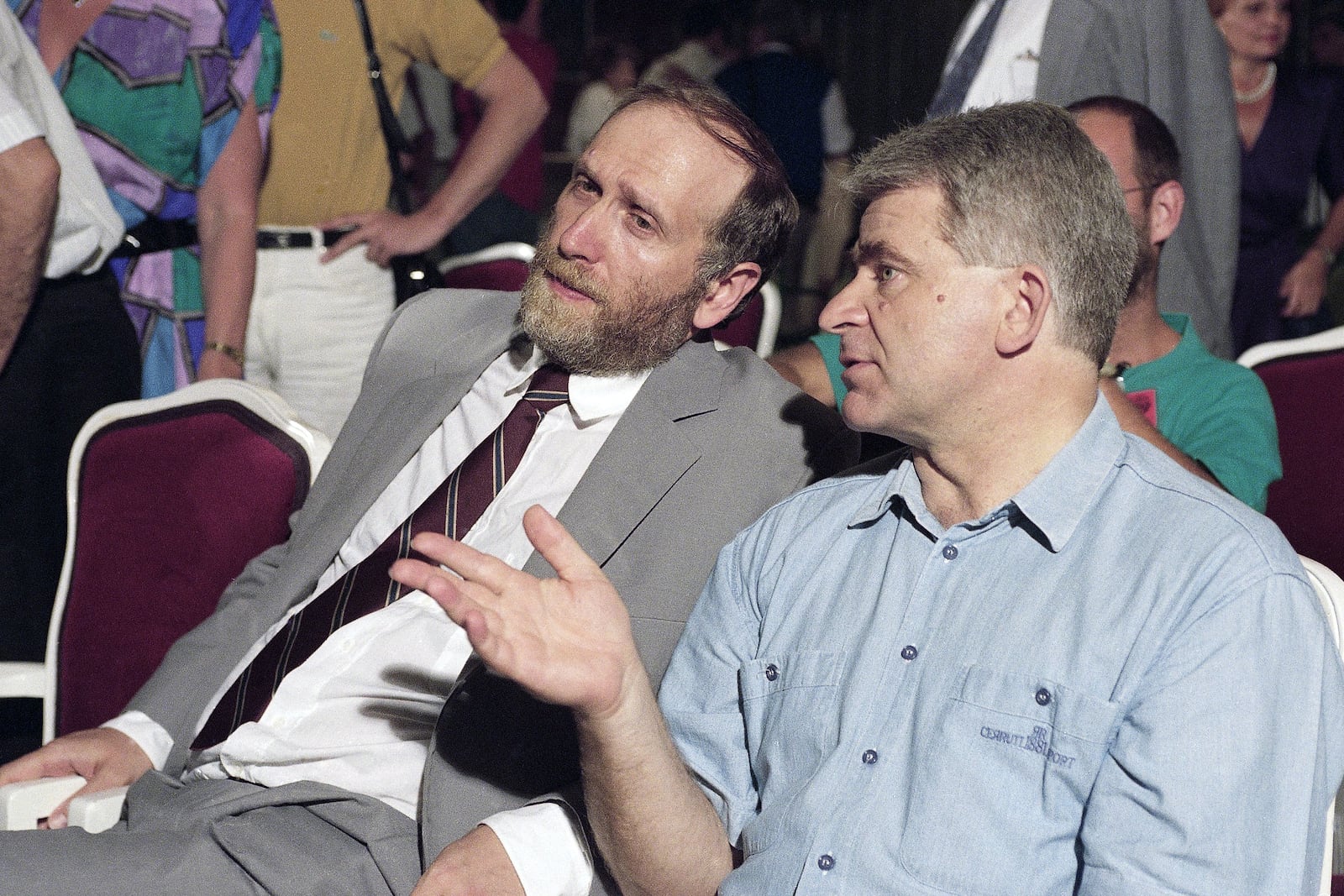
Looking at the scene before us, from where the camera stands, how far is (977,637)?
1366 mm

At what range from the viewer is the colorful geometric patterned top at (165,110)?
9.31 ft

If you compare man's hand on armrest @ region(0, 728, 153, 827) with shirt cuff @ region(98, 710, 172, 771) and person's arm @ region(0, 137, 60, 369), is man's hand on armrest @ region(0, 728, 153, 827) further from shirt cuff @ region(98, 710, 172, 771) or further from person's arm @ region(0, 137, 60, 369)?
person's arm @ region(0, 137, 60, 369)

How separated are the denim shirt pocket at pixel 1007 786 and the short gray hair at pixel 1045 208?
0.39 meters

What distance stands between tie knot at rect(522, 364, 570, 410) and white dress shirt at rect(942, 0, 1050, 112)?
1.22 m

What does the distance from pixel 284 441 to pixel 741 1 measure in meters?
5.74

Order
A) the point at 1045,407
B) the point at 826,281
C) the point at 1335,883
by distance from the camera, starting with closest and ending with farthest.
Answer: the point at 1045,407 → the point at 1335,883 → the point at 826,281

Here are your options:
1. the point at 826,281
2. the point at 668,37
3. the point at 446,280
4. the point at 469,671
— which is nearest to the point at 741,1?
the point at 668,37

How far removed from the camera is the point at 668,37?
25.4 ft

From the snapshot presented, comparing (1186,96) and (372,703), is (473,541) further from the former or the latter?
(1186,96)

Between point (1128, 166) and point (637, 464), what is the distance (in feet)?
3.36

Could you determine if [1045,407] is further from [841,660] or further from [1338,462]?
[1338,462]

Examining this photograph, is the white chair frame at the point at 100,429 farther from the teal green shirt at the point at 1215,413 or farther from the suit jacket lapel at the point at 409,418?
the teal green shirt at the point at 1215,413

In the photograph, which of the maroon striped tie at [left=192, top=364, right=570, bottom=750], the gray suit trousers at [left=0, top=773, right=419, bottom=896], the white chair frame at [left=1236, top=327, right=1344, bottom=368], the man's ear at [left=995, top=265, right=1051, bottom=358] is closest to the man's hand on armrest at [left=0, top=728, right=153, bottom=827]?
Answer: the maroon striped tie at [left=192, top=364, right=570, bottom=750]

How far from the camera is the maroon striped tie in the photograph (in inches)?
76.4
